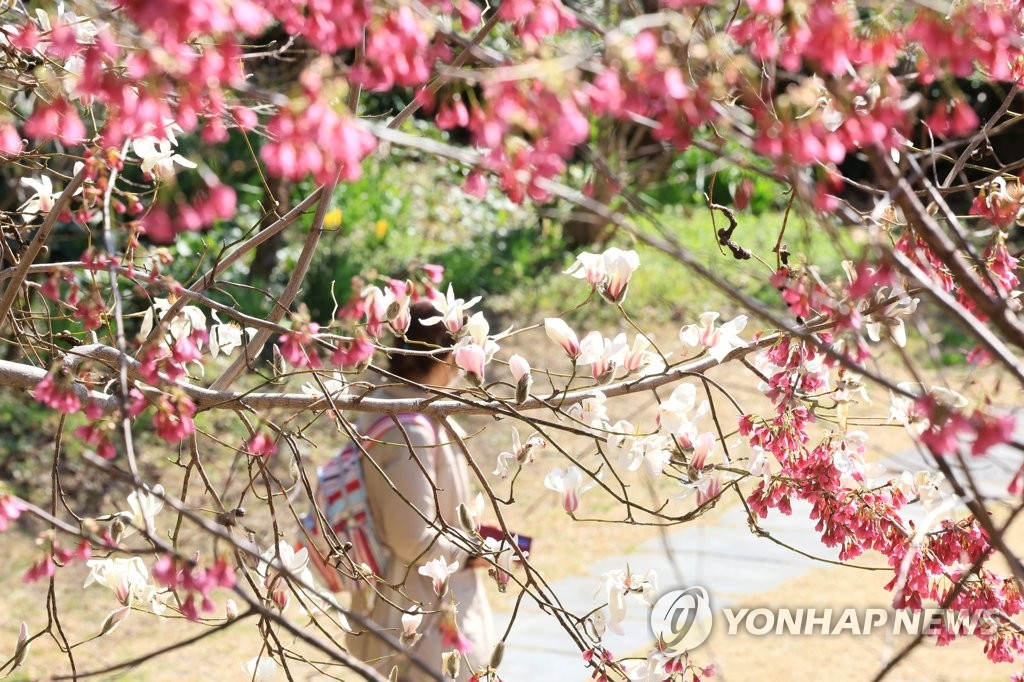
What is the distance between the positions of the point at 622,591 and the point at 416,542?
0.89m

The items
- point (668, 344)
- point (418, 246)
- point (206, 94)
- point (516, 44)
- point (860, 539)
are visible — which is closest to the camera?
point (206, 94)

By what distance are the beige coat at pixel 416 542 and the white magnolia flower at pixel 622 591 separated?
75cm

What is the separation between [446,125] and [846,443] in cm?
117

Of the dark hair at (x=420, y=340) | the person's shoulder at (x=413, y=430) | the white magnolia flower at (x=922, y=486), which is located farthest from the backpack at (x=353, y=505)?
the white magnolia flower at (x=922, y=486)

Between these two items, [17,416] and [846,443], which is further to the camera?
[17,416]

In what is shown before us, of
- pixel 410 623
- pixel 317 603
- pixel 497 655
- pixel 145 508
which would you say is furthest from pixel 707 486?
pixel 145 508

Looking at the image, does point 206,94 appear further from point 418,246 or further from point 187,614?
point 418,246

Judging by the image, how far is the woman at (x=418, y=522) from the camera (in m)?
2.84

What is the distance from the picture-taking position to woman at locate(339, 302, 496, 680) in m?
2.84

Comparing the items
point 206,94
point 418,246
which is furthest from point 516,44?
point 418,246

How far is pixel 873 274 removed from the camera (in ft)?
4.10

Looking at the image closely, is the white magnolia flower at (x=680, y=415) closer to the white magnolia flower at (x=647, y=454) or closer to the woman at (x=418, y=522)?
the white magnolia flower at (x=647, y=454)

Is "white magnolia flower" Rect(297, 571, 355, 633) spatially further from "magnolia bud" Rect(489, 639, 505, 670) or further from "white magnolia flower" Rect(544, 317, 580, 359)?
"white magnolia flower" Rect(544, 317, 580, 359)

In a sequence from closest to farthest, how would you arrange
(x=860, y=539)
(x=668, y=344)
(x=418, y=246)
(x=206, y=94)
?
(x=206, y=94) < (x=860, y=539) < (x=668, y=344) < (x=418, y=246)
